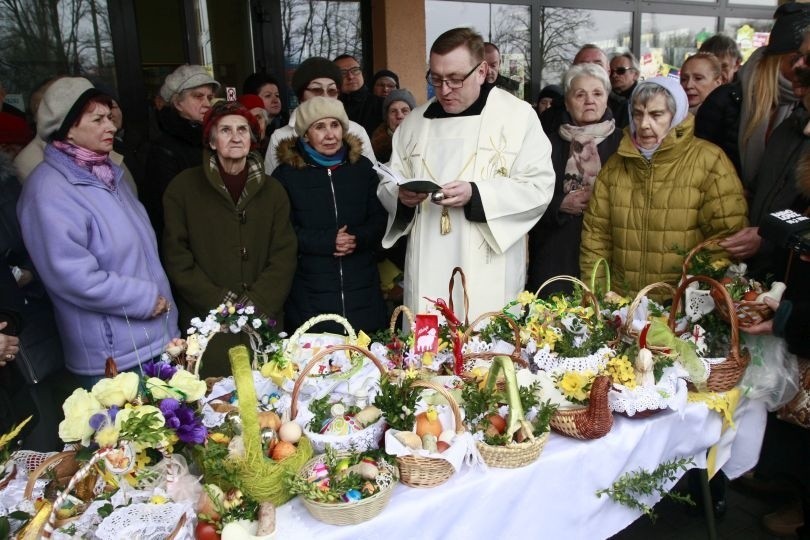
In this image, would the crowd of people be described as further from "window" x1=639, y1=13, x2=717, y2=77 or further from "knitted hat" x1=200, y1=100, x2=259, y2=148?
"window" x1=639, y1=13, x2=717, y2=77

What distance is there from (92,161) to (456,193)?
1.56m

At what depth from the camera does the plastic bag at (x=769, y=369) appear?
2.28 metres

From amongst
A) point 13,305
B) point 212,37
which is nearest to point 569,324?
point 13,305

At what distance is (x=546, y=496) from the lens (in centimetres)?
189

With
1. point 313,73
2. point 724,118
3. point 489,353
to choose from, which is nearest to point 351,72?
point 313,73

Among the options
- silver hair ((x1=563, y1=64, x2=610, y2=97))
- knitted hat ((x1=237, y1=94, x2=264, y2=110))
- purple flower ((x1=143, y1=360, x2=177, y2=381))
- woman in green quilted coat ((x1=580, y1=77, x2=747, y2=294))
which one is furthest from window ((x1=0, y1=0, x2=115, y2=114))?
woman in green quilted coat ((x1=580, y1=77, x2=747, y2=294))

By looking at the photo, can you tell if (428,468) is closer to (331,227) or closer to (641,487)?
(641,487)

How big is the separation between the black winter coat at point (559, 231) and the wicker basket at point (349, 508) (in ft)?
7.72

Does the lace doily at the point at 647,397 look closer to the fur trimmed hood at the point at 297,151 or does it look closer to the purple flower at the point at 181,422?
the purple flower at the point at 181,422

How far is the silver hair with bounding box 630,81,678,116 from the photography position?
2.77 metres

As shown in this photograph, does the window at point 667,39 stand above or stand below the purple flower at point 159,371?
above

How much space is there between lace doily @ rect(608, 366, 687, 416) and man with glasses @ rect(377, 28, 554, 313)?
1077 millimetres

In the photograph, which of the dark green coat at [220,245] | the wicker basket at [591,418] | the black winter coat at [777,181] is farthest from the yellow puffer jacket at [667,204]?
the dark green coat at [220,245]

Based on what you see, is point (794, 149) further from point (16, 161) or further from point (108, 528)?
point (16, 161)
